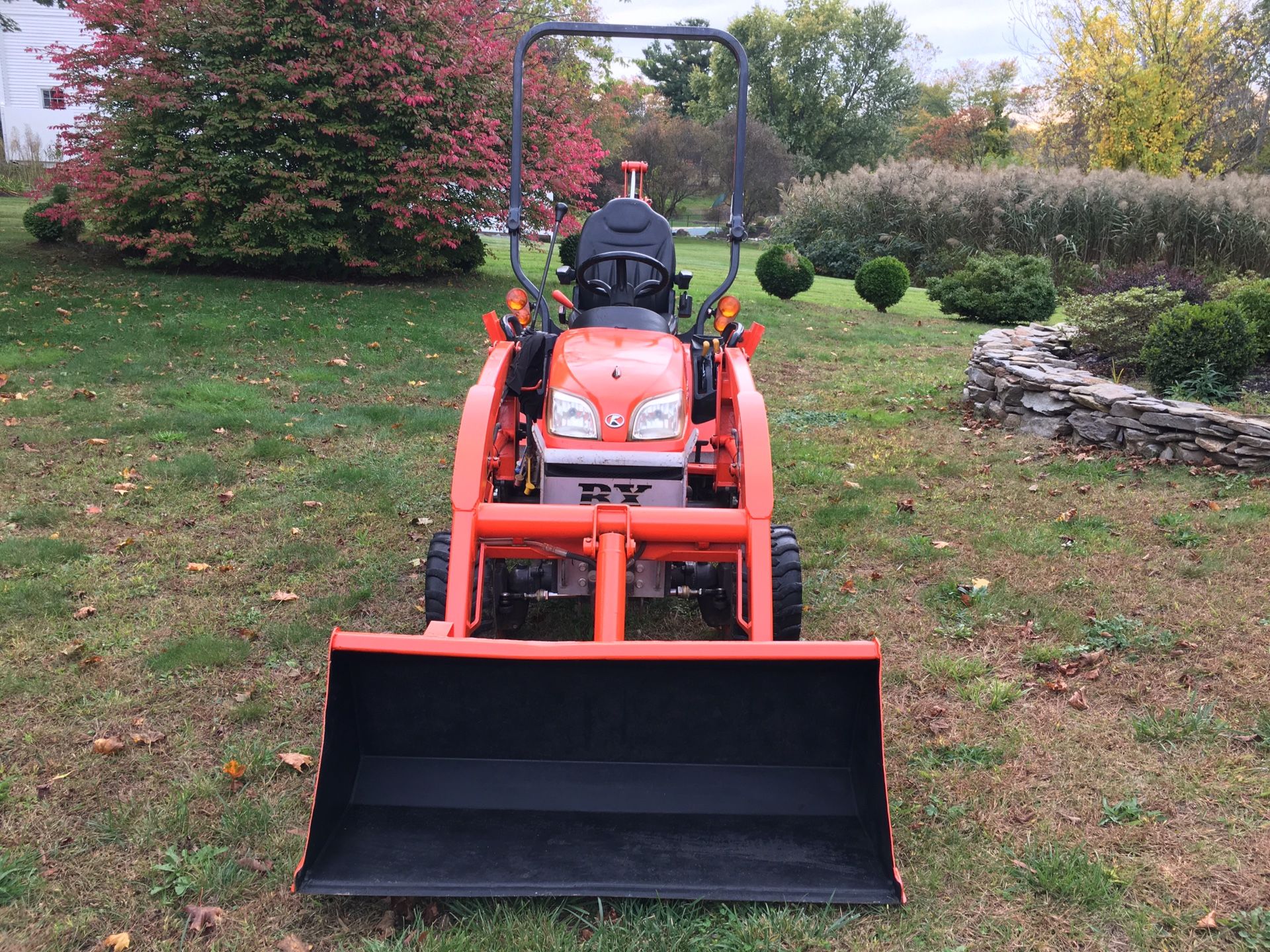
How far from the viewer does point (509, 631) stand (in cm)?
388

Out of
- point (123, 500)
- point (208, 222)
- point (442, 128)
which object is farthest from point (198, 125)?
point (123, 500)

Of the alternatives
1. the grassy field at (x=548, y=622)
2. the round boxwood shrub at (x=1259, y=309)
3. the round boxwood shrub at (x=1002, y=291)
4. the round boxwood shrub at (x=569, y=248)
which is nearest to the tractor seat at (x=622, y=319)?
the grassy field at (x=548, y=622)

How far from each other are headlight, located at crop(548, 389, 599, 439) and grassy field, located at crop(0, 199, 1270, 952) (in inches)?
52.3

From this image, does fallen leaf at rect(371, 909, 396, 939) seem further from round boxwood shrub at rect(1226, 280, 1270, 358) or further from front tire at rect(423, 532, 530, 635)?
round boxwood shrub at rect(1226, 280, 1270, 358)

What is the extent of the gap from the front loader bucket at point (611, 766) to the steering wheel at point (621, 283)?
2.08 metres

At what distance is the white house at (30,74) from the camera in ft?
112

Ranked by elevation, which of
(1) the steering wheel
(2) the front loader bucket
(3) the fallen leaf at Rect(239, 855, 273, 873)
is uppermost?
(1) the steering wheel

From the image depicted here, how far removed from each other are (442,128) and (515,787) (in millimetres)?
10438

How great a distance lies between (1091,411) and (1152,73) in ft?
70.2

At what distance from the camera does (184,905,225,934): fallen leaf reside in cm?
237

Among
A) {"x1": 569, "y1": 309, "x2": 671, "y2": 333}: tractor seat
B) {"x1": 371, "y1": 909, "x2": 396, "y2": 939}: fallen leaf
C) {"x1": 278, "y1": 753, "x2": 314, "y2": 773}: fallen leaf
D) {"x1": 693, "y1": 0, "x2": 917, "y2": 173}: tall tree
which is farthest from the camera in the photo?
{"x1": 693, "y1": 0, "x2": 917, "y2": 173}: tall tree

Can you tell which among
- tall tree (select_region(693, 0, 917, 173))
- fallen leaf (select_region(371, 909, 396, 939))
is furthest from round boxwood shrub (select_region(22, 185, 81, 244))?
tall tree (select_region(693, 0, 917, 173))

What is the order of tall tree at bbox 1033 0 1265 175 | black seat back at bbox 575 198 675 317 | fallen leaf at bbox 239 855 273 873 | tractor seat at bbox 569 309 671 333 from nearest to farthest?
fallen leaf at bbox 239 855 273 873, tractor seat at bbox 569 309 671 333, black seat back at bbox 575 198 675 317, tall tree at bbox 1033 0 1265 175

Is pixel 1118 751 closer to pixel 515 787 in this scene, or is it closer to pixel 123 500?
pixel 515 787
